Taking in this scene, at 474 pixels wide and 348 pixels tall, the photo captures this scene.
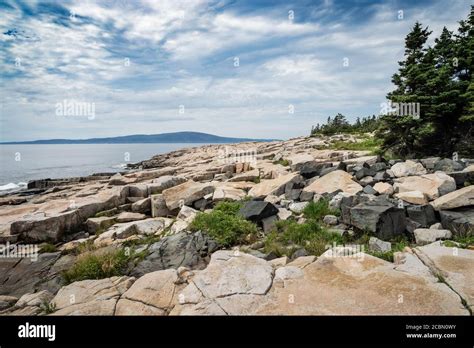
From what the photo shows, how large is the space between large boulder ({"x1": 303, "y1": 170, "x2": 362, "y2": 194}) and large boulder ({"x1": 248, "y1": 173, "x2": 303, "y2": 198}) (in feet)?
3.67

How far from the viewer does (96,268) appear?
249 inches

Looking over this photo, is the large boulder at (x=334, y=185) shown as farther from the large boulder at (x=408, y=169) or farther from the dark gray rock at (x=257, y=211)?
the dark gray rock at (x=257, y=211)

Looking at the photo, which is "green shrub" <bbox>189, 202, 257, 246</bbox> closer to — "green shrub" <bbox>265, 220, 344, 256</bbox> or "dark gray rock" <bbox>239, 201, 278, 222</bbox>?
"dark gray rock" <bbox>239, 201, 278, 222</bbox>

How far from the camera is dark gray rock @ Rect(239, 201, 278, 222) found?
905 cm

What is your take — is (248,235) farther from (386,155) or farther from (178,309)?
(386,155)

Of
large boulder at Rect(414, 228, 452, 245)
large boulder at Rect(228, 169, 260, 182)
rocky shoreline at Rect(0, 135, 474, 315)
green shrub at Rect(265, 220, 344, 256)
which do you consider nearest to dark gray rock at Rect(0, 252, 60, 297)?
rocky shoreline at Rect(0, 135, 474, 315)

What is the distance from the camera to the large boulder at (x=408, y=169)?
12016mm

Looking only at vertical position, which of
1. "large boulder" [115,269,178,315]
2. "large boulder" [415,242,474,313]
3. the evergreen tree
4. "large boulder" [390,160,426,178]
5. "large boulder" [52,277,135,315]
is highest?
the evergreen tree

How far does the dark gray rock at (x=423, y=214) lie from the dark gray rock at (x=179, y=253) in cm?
614

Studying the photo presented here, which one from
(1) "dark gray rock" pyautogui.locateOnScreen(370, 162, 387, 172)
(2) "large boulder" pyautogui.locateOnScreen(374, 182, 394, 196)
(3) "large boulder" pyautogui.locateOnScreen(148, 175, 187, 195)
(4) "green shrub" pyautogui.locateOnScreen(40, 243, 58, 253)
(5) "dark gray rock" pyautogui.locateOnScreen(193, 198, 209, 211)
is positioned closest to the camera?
(4) "green shrub" pyautogui.locateOnScreen(40, 243, 58, 253)

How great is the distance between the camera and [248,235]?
812 centimetres

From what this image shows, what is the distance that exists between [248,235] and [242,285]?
3.17 m

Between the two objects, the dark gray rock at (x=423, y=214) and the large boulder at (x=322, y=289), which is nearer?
the large boulder at (x=322, y=289)

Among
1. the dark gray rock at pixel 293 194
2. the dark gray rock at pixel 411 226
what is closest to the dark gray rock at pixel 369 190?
the dark gray rock at pixel 411 226
